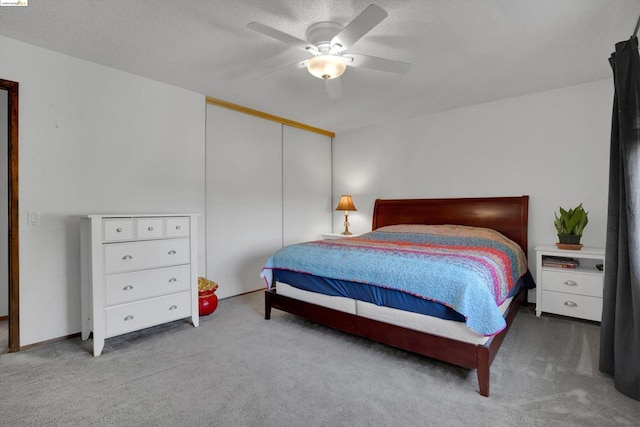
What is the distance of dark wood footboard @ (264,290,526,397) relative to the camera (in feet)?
6.16

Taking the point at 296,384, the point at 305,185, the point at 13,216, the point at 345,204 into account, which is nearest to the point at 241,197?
the point at 305,185

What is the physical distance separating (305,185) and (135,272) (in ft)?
9.52

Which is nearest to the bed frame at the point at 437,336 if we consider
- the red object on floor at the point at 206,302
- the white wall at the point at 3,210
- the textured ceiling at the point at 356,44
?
the red object on floor at the point at 206,302

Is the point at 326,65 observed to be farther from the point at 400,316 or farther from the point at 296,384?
the point at 296,384

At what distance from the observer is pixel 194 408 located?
1.75 m

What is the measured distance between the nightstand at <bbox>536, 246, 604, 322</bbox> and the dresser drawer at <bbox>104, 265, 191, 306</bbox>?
137 inches

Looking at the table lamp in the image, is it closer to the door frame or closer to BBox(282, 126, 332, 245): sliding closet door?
BBox(282, 126, 332, 245): sliding closet door

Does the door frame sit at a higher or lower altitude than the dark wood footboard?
higher

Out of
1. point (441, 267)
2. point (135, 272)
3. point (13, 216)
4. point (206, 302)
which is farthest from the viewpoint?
point (206, 302)

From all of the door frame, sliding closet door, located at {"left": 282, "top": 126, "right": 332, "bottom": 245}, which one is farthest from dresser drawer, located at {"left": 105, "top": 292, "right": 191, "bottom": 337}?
sliding closet door, located at {"left": 282, "top": 126, "right": 332, "bottom": 245}

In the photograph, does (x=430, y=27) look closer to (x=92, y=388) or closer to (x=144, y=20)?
(x=144, y=20)

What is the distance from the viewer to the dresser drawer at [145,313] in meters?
2.48

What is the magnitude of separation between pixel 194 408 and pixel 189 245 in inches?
60.6

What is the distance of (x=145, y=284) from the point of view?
2.67 m
